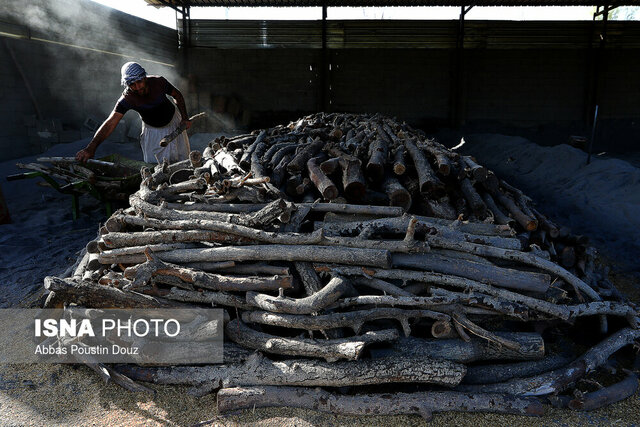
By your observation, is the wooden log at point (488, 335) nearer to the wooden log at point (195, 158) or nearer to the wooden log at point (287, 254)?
the wooden log at point (287, 254)

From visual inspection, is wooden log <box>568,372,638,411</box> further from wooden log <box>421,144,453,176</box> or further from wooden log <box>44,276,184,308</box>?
wooden log <box>44,276,184,308</box>

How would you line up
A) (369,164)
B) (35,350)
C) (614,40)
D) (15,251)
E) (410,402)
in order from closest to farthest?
(410,402) < (35,350) < (369,164) < (15,251) < (614,40)

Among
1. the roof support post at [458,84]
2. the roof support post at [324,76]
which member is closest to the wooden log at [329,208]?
the roof support post at [324,76]

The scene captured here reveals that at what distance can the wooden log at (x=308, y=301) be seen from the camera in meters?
2.78

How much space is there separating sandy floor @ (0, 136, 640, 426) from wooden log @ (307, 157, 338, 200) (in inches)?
73.3

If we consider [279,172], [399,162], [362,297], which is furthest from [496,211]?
[279,172]

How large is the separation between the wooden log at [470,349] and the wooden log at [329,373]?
110mm

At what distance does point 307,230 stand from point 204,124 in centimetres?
1276

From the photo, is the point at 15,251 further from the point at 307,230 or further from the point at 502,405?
the point at 502,405

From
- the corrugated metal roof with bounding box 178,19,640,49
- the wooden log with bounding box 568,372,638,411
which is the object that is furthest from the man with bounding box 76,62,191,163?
the corrugated metal roof with bounding box 178,19,640,49

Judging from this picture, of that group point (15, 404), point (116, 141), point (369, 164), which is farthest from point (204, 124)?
point (15, 404)

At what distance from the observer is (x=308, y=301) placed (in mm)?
2795

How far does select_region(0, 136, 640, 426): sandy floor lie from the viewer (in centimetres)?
258

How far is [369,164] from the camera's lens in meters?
4.25
